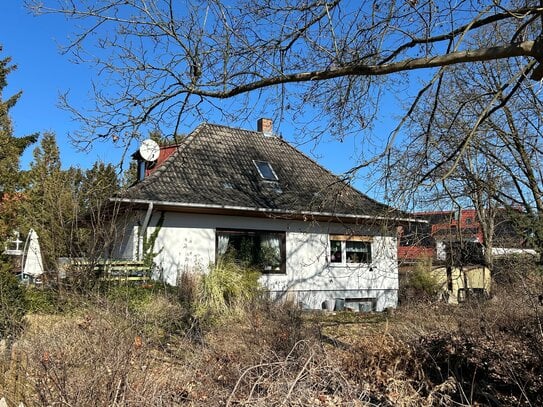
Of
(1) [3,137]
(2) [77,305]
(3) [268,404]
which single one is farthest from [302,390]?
(1) [3,137]

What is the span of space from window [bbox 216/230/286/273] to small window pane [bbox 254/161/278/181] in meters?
2.27

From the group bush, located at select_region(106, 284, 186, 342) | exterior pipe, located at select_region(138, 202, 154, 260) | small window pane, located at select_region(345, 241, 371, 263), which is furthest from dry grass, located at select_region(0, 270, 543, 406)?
small window pane, located at select_region(345, 241, 371, 263)

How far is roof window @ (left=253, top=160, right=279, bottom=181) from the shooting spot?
743 inches

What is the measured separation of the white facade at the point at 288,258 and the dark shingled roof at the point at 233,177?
74cm

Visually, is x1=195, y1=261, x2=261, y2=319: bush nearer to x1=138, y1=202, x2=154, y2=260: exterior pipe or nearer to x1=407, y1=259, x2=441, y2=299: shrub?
x1=138, y1=202, x2=154, y2=260: exterior pipe

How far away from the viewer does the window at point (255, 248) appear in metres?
16.5

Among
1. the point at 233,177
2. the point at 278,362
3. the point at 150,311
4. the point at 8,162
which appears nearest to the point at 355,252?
the point at 233,177

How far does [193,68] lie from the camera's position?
251 inches

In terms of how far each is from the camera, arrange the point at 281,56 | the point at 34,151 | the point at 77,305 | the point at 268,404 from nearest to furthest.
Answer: the point at 268,404, the point at 281,56, the point at 77,305, the point at 34,151

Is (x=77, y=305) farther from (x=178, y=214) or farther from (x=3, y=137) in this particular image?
(x=3, y=137)

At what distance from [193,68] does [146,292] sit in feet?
26.2

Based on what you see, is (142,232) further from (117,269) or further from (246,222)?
(246,222)

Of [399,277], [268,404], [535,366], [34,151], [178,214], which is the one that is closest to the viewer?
[268,404]

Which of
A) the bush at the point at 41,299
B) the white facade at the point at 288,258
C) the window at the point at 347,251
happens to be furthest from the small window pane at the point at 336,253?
the bush at the point at 41,299
